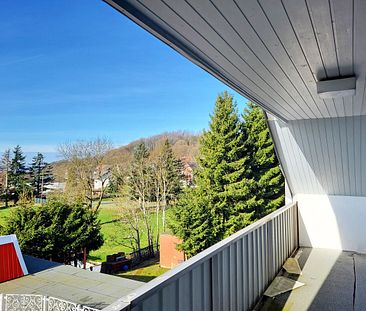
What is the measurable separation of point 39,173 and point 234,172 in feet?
33.1

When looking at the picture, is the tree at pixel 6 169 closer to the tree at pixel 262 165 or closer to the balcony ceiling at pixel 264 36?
the tree at pixel 262 165

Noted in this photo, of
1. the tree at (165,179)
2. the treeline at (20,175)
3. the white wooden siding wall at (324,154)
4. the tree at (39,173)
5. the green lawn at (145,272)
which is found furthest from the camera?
the tree at (165,179)

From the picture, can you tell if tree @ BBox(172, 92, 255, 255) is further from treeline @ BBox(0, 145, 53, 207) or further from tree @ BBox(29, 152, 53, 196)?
treeline @ BBox(0, 145, 53, 207)

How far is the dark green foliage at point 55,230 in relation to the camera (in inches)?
437

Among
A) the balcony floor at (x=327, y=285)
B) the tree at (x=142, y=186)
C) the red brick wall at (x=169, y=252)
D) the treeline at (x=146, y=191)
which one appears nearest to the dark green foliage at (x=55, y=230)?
the treeline at (x=146, y=191)

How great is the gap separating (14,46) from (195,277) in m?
28.2

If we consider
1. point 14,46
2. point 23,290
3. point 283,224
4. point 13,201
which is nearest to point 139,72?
point 14,46

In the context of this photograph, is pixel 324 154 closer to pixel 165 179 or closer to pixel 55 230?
pixel 55 230

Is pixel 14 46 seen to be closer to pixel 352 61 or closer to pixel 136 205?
pixel 136 205

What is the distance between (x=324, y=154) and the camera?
3855mm

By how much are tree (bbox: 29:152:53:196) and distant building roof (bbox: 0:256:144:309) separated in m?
6.68

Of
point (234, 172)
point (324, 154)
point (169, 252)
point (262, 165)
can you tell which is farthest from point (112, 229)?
point (324, 154)

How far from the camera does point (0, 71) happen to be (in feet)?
79.8

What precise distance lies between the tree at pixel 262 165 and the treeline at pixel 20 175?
10.1m
